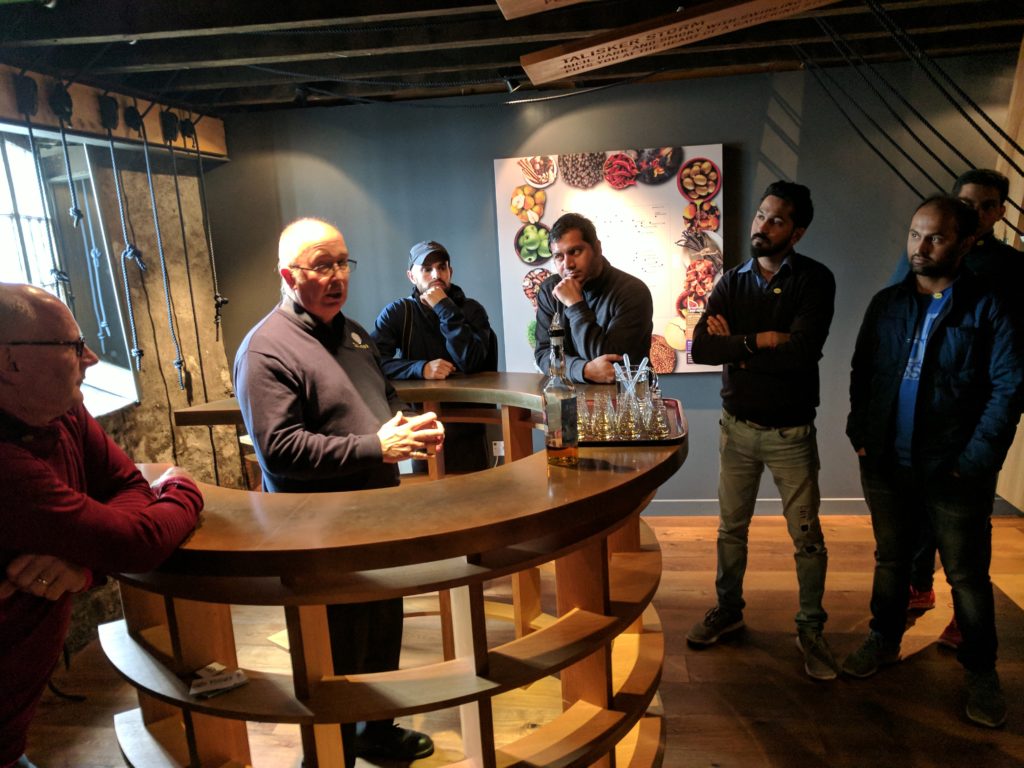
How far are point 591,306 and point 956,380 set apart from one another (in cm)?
121

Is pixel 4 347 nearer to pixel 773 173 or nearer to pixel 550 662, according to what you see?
pixel 550 662

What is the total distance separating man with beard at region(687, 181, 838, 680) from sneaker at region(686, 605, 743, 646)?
0.83 ft

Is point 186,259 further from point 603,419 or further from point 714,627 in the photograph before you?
point 714,627

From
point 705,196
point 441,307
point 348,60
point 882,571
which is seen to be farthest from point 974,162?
point 348,60

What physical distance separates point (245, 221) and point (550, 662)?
12.3 feet

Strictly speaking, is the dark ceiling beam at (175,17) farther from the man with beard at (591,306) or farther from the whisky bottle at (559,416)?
the whisky bottle at (559,416)

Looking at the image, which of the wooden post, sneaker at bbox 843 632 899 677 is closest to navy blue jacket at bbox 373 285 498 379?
sneaker at bbox 843 632 899 677

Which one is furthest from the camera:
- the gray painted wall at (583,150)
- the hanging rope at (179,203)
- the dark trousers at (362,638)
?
the gray painted wall at (583,150)

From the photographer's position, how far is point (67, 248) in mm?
3385

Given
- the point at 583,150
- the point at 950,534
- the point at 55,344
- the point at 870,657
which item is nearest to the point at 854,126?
the point at 583,150

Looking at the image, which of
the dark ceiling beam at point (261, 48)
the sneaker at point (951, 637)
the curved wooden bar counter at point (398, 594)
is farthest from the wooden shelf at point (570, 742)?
the dark ceiling beam at point (261, 48)

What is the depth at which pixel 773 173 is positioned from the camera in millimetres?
3916

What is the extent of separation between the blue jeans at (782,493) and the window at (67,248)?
2821 mm

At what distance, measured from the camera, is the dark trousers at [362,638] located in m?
1.96
